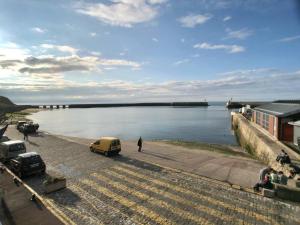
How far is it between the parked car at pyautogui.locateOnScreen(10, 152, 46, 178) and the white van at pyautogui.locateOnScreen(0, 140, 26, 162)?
4084mm

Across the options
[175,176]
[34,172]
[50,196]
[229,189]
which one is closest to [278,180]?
[229,189]

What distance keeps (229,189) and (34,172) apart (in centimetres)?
1486

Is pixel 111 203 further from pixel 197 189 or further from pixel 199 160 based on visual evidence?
pixel 199 160

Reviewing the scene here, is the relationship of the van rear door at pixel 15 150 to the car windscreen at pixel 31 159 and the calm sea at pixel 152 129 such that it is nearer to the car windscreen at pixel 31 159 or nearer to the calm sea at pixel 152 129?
the car windscreen at pixel 31 159

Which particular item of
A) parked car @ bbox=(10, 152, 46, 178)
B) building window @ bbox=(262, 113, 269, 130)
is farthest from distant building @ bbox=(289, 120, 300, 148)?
parked car @ bbox=(10, 152, 46, 178)

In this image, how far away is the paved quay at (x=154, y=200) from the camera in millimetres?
12023

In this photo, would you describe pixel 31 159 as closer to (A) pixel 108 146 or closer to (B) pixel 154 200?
(A) pixel 108 146

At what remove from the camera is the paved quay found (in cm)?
1202

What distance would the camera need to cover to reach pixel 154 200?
1407 centimetres

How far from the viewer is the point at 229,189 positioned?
52.1 feet

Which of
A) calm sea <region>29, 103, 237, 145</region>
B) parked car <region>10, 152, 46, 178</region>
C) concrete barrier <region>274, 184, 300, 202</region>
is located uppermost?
parked car <region>10, 152, 46, 178</region>

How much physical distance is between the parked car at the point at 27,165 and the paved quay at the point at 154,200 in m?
0.64

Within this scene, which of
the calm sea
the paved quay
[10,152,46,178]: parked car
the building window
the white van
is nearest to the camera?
the paved quay

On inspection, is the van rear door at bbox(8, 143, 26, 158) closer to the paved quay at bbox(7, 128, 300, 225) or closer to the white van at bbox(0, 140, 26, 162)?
the white van at bbox(0, 140, 26, 162)
